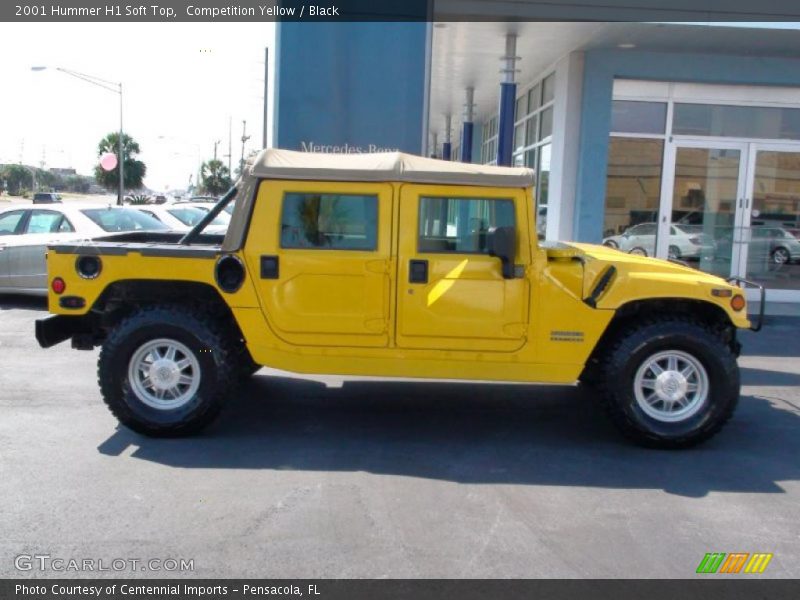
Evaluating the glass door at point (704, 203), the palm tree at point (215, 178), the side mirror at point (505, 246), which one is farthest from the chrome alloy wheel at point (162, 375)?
the palm tree at point (215, 178)

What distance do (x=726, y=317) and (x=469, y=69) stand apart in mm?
10266

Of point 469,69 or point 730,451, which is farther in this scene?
point 469,69

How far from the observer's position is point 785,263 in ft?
42.7

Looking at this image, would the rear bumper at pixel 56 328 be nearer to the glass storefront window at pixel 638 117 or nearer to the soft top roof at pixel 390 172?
the soft top roof at pixel 390 172

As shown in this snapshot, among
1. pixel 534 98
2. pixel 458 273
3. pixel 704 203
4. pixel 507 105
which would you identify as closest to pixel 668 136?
pixel 704 203

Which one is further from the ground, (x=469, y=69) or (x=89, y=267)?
(x=469, y=69)

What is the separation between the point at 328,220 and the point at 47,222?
7434 mm

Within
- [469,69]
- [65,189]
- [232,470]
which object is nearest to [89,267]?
[232,470]

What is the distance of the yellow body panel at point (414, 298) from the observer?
17.9 feet

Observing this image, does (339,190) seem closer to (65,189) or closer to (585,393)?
(585,393)

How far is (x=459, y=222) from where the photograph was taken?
5.52 meters

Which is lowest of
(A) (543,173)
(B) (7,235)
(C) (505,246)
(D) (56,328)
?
(D) (56,328)

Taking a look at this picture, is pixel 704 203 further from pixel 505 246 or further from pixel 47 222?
pixel 47 222
